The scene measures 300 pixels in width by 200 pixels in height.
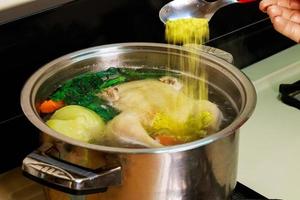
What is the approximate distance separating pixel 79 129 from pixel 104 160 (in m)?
0.13

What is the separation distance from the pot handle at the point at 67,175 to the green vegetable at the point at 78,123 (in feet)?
0.32

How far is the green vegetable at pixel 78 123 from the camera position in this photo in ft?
2.75

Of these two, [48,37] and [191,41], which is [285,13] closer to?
[191,41]

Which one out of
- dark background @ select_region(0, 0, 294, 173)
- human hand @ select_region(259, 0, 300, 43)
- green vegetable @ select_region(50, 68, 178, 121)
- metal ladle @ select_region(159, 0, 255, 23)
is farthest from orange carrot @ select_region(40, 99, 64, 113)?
human hand @ select_region(259, 0, 300, 43)

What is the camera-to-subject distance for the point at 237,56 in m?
1.47

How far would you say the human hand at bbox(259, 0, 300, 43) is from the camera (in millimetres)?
1164

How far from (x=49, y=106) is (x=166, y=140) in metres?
0.21

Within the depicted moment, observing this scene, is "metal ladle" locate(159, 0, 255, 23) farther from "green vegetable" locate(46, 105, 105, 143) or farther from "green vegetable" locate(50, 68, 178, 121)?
"green vegetable" locate(46, 105, 105, 143)

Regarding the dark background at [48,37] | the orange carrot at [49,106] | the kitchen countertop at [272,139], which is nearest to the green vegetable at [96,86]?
the orange carrot at [49,106]

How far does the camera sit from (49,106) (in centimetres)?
91

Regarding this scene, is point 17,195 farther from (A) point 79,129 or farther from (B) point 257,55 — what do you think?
(B) point 257,55

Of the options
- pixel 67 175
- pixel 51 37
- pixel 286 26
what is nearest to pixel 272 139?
pixel 286 26

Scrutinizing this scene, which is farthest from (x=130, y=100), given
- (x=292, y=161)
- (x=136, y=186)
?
(x=292, y=161)

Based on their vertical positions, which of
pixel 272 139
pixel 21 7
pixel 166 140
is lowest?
pixel 272 139
